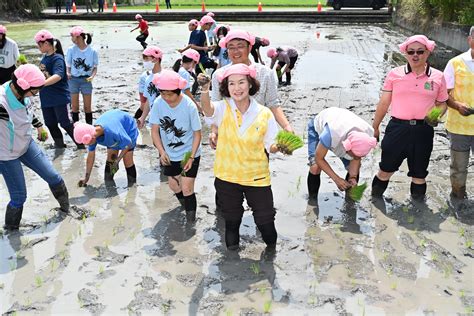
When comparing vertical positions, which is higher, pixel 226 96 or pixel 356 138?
pixel 226 96

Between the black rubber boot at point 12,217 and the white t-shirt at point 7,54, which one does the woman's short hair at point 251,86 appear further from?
the white t-shirt at point 7,54

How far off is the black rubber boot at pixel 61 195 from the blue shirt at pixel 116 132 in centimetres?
67

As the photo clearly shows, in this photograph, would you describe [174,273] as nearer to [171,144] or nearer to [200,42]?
[171,144]

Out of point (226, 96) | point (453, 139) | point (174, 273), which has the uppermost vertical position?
point (226, 96)

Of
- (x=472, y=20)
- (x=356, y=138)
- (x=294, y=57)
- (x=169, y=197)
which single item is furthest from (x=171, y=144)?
(x=472, y=20)

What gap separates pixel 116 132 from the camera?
6.05m

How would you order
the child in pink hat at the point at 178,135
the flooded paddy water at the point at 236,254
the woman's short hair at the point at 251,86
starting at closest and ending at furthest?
1. the flooded paddy water at the point at 236,254
2. the woman's short hair at the point at 251,86
3. the child in pink hat at the point at 178,135

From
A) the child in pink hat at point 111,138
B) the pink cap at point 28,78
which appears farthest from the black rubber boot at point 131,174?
the pink cap at point 28,78

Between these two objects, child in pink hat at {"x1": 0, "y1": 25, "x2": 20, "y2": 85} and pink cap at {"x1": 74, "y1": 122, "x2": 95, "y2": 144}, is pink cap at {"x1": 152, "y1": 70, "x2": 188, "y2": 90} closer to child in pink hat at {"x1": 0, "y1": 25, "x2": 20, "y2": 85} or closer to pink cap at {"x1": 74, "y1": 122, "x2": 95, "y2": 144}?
pink cap at {"x1": 74, "y1": 122, "x2": 95, "y2": 144}

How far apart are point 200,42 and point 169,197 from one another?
634 centimetres

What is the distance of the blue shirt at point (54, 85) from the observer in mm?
7238

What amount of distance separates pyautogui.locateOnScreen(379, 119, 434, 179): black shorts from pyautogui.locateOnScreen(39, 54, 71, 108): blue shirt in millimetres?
4548

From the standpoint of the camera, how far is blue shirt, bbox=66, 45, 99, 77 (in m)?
8.06

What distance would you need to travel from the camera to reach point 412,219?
5.40 metres
